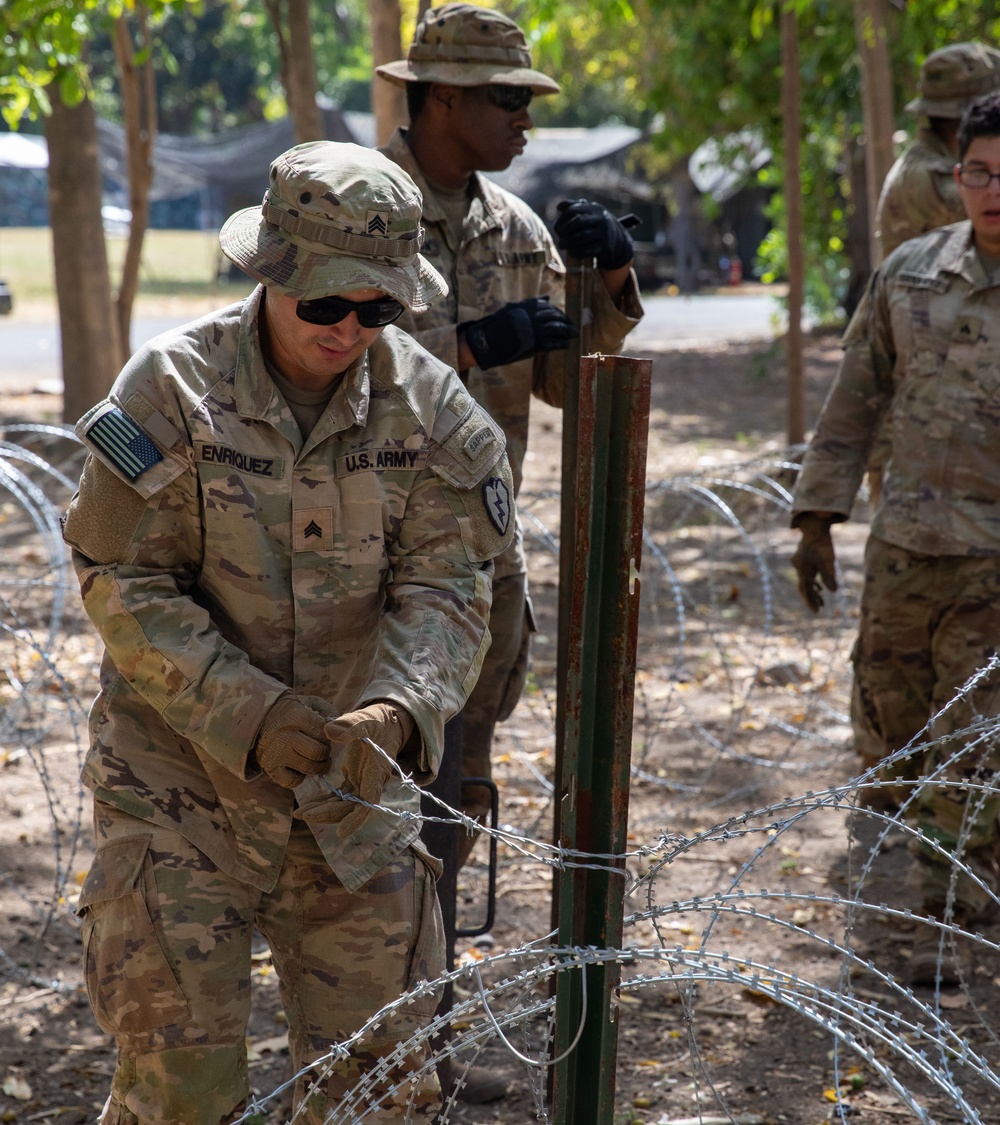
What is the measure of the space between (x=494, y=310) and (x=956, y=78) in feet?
8.85

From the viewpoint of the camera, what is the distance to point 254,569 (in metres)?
2.38

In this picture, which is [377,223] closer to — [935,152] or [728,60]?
[935,152]

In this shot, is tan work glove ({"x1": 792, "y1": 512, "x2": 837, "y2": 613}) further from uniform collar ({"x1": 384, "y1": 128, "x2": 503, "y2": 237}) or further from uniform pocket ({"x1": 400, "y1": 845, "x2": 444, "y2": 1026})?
uniform pocket ({"x1": 400, "y1": 845, "x2": 444, "y2": 1026})

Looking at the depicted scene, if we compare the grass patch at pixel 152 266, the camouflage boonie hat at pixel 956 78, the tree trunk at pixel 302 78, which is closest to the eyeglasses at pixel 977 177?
the camouflage boonie hat at pixel 956 78

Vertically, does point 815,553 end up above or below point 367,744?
below

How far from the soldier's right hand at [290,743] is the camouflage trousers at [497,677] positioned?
1.21m

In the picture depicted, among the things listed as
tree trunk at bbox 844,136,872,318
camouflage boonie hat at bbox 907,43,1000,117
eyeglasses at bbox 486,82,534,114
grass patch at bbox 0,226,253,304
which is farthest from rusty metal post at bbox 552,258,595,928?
grass patch at bbox 0,226,253,304

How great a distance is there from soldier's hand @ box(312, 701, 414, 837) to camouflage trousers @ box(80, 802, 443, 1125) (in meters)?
0.23

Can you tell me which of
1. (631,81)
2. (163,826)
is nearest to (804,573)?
(163,826)

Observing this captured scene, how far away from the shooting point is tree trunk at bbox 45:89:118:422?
961 centimetres

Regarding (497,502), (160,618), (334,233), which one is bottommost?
(160,618)

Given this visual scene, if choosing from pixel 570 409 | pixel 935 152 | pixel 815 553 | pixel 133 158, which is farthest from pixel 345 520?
pixel 133 158

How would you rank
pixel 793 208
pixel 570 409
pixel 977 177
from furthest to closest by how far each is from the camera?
pixel 793 208, pixel 977 177, pixel 570 409

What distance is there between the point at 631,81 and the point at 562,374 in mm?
22673
